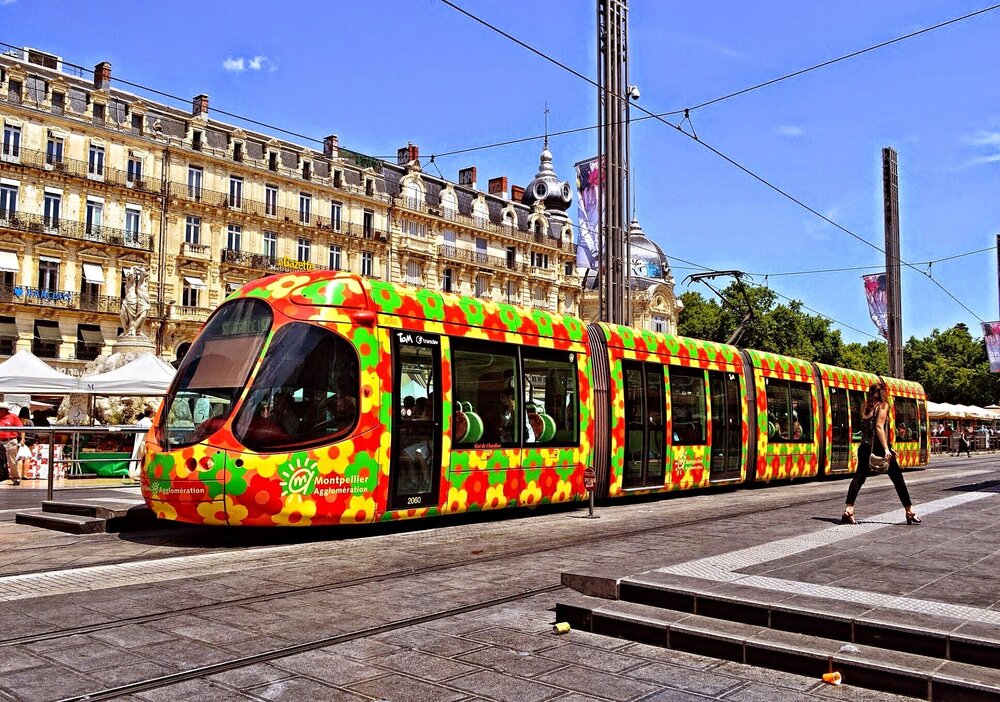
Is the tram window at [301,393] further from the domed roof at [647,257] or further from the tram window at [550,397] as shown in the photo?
the domed roof at [647,257]

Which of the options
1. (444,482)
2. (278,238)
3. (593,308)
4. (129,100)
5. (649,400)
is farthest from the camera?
(593,308)

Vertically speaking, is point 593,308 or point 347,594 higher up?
point 593,308

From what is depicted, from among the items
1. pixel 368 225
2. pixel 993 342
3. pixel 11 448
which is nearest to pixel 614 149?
pixel 11 448

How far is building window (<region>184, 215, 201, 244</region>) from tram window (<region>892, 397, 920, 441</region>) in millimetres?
40557

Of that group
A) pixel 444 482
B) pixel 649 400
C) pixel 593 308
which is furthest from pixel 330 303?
pixel 593 308

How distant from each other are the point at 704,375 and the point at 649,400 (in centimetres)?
204

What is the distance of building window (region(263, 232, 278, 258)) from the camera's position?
56.4 m

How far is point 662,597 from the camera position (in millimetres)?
5938

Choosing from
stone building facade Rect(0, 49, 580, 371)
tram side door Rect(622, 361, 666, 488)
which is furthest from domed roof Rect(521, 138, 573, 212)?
tram side door Rect(622, 361, 666, 488)

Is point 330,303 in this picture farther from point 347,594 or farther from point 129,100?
point 129,100

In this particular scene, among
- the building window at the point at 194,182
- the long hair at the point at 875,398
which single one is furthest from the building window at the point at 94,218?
the long hair at the point at 875,398

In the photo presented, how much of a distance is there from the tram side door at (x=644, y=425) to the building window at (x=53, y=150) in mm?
42491

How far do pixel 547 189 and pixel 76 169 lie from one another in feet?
142

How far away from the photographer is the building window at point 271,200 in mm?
56469
